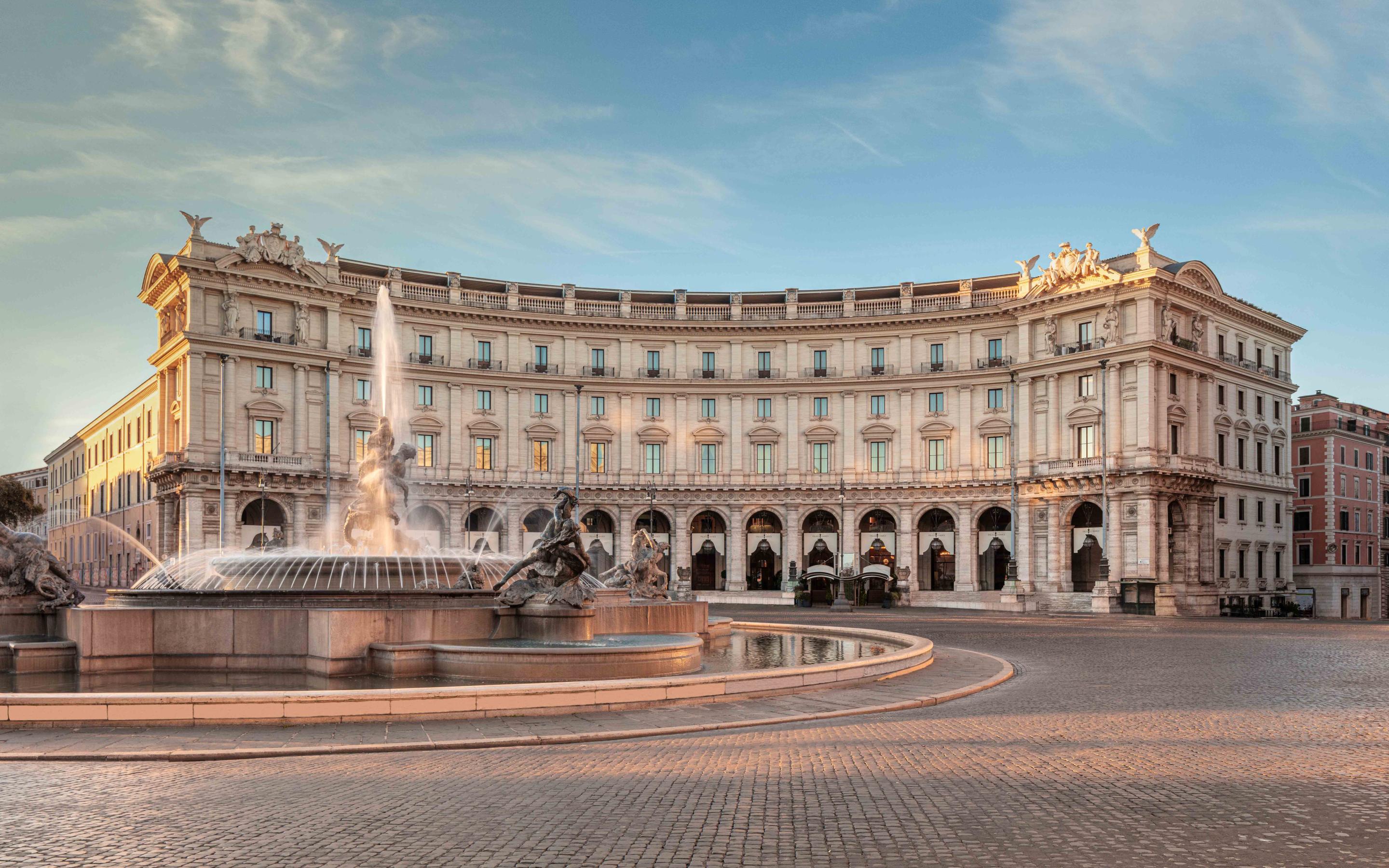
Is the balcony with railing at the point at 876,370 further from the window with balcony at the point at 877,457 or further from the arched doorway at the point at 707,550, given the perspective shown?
the arched doorway at the point at 707,550

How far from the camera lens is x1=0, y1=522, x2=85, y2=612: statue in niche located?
19.0 m

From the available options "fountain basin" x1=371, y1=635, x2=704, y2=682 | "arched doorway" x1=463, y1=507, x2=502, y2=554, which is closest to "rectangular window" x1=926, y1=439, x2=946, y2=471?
"arched doorway" x1=463, y1=507, x2=502, y2=554

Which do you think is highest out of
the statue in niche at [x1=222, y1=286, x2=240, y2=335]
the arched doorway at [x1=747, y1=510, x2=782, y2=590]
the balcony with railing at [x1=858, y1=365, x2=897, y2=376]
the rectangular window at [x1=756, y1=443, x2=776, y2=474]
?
the statue in niche at [x1=222, y1=286, x2=240, y2=335]

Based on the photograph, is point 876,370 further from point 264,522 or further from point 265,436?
point 264,522

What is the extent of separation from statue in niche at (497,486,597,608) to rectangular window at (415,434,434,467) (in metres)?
57.7

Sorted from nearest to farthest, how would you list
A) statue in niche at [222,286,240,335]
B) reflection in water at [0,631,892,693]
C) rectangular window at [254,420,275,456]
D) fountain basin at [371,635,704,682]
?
reflection in water at [0,631,892,693], fountain basin at [371,635,704,682], statue in niche at [222,286,240,335], rectangular window at [254,420,275,456]

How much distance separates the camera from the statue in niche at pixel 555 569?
61.7ft

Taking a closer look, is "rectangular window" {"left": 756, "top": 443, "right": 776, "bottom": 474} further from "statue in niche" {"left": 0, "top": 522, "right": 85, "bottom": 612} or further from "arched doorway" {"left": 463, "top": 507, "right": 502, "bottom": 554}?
"statue in niche" {"left": 0, "top": 522, "right": 85, "bottom": 612}

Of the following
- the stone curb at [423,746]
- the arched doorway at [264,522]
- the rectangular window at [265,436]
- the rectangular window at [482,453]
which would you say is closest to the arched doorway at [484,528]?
the rectangular window at [482,453]

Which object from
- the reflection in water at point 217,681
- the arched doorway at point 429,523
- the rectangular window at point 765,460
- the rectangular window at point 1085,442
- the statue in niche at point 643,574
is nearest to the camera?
the reflection in water at point 217,681

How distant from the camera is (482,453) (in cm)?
7744

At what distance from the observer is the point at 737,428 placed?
263ft

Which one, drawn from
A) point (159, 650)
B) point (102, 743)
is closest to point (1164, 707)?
point (102, 743)

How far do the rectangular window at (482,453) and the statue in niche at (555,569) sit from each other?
193 ft
